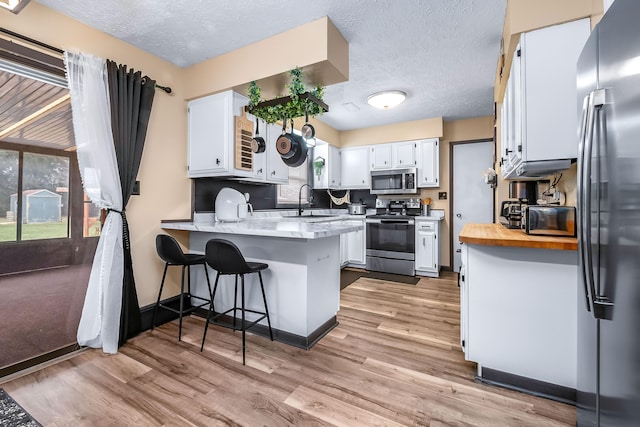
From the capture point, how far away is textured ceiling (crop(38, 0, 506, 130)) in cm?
205

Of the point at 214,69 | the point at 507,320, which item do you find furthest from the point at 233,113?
the point at 507,320

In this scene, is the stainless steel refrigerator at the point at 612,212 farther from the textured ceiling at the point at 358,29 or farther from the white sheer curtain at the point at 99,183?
the white sheer curtain at the point at 99,183

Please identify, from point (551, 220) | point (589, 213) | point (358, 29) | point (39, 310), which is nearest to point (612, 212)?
point (589, 213)

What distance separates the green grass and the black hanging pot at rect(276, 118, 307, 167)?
174 cm

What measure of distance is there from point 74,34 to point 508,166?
3.59 m

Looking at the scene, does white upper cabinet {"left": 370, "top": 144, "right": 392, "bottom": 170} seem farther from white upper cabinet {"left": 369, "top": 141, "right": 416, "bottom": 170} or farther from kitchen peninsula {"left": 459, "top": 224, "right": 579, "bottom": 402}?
kitchen peninsula {"left": 459, "top": 224, "right": 579, "bottom": 402}

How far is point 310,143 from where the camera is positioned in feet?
8.16

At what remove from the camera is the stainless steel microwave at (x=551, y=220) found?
65.8 inches

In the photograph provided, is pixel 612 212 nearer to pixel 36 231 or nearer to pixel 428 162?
pixel 36 231

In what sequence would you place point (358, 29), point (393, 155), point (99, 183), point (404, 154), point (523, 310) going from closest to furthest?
point (523, 310) → point (99, 183) → point (358, 29) → point (404, 154) → point (393, 155)

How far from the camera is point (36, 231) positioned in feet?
6.42

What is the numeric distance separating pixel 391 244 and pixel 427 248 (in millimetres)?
553

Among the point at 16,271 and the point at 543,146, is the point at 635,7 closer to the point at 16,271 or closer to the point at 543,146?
the point at 543,146

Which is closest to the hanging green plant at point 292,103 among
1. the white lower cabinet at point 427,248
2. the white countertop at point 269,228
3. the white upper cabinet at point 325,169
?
the white countertop at point 269,228
